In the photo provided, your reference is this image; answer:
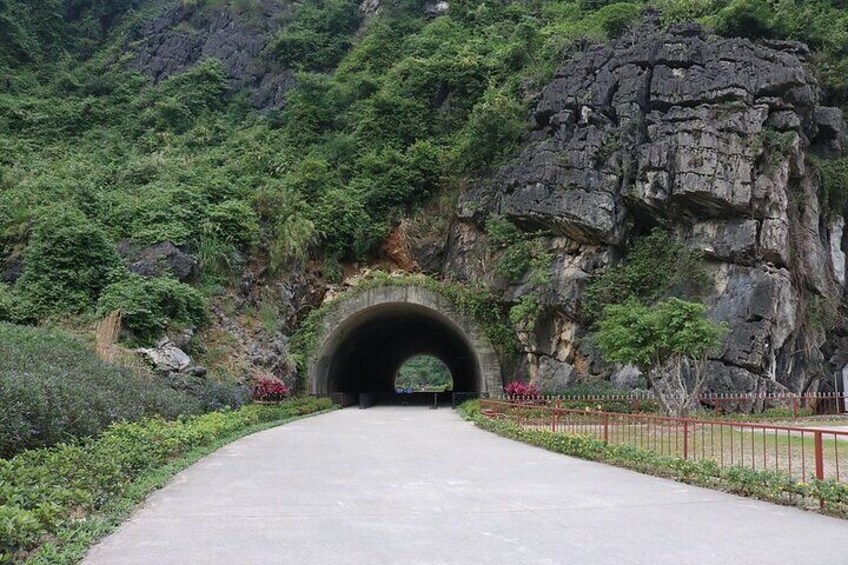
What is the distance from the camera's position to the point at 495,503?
22.0 ft

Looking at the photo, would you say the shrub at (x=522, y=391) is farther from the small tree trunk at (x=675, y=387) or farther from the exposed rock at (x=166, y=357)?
the exposed rock at (x=166, y=357)

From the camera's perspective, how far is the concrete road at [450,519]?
4.84 metres

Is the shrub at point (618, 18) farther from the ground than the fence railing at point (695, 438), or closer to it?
farther from the ground

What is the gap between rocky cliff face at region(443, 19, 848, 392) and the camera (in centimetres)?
1891

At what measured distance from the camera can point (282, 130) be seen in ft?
93.4

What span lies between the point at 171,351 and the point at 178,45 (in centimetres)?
2324

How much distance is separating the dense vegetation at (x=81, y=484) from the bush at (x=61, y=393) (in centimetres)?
36

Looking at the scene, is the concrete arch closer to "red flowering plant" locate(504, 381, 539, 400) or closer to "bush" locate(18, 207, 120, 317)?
"red flowering plant" locate(504, 381, 539, 400)

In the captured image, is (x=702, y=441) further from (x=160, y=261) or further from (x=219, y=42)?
(x=219, y=42)

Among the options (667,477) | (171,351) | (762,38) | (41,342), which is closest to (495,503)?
(667,477)

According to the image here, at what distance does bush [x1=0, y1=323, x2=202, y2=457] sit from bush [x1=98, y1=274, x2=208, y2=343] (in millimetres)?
1972

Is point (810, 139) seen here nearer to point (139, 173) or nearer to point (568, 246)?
point (568, 246)

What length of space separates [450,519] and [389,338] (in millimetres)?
27614

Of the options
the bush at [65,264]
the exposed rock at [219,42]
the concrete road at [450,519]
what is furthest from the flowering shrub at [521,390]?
the exposed rock at [219,42]
